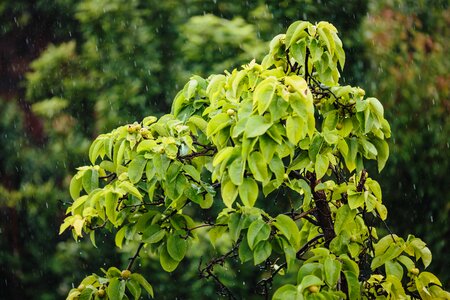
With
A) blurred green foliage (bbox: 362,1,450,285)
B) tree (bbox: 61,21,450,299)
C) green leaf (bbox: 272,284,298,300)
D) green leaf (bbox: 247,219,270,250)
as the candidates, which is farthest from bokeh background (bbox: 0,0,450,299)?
green leaf (bbox: 272,284,298,300)

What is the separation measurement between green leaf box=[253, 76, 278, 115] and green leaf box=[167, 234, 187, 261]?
0.58 metres

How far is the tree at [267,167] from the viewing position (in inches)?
60.5

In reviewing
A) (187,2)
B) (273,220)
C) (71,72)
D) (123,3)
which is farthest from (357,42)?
(273,220)

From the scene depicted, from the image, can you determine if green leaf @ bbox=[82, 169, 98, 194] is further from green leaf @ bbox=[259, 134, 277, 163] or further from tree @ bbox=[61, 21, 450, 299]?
green leaf @ bbox=[259, 134, 277, 163]

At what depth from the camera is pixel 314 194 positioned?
2.16 meters

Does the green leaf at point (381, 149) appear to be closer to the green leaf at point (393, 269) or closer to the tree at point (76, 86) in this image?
the green leaf at point (393, 269)

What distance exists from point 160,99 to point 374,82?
1274 millimetres

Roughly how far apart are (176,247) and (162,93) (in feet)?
7.26

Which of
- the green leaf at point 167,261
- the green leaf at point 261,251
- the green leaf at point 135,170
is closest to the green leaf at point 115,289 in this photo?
the green leaf at point 167,261

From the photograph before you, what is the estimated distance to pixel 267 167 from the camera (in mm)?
1581

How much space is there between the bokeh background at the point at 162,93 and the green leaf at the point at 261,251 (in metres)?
2.18

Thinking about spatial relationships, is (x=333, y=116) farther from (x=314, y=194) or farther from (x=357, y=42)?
(x=357, y=42)

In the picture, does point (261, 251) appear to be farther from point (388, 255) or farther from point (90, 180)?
point (90, 180)

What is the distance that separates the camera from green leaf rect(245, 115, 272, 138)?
147 centimetres
